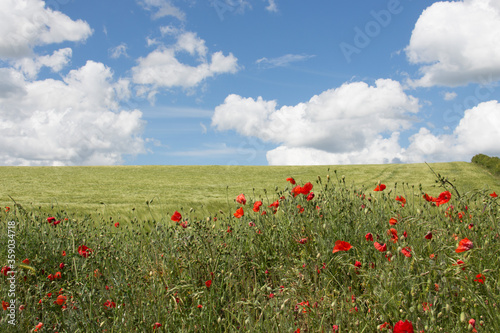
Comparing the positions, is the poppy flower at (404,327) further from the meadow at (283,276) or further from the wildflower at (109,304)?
the wildflower at (109,304)

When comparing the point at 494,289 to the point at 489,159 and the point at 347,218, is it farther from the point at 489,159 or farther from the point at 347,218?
the point at 489,159

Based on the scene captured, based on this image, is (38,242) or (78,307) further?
(38,242)

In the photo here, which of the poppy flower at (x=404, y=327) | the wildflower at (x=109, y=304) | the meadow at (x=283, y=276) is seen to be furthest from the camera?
the wildflower at (x=109, y=304)

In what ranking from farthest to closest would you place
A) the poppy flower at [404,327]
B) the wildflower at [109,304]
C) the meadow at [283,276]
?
the wildflower at [109,304] → the meadow at [283,276] → the poppy flower at [404,327]

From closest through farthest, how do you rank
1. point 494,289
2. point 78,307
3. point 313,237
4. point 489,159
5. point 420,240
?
1. point 494,289
2. point 78,307
3. point 420,240
4. point 313,237
5. point 489,159

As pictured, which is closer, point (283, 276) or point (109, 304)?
point (109, 304)

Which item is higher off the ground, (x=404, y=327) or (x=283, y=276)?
(x=404, y=327)

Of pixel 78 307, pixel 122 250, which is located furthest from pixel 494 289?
pixel 122 250

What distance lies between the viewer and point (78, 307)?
2590mm

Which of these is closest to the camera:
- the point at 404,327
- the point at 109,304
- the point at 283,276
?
the point at 404,327

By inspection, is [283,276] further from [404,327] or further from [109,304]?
[404,327]

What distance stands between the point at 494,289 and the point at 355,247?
105 centimetres

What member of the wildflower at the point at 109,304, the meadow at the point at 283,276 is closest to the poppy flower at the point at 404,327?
the meadow at the point at 283,276

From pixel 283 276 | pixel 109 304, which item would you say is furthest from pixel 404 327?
pixel 109 304
